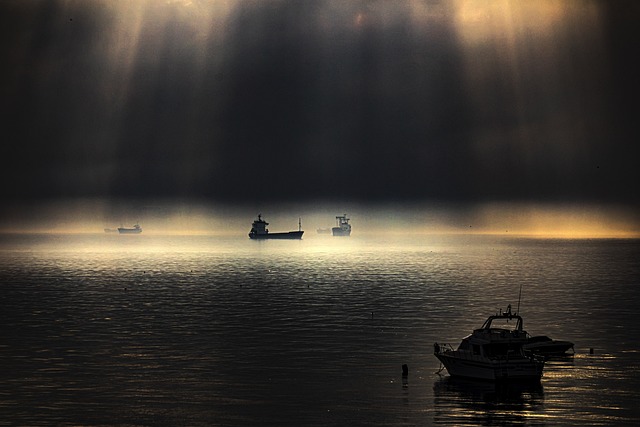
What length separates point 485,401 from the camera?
71.7 m

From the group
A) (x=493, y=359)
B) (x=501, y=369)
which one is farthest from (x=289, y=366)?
(x=501, y=369)

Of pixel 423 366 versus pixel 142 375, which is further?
pixel 423 366

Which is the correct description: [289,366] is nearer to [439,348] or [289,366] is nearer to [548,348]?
[439,348]

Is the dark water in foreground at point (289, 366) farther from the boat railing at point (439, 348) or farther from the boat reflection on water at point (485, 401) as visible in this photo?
the boat railing at point (439, 348)

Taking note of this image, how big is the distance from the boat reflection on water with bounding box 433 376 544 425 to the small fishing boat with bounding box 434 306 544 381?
2.14 feet

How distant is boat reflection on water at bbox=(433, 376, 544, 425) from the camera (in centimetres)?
6506

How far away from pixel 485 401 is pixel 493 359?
767 centimetres

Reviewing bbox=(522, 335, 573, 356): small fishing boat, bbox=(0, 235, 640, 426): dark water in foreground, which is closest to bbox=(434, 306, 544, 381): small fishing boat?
bbox=(0, 235, 640, 426): dark water in foreground

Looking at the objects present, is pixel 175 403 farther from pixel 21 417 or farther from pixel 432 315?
pixel 432 315

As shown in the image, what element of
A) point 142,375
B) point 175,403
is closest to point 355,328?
point 142,375

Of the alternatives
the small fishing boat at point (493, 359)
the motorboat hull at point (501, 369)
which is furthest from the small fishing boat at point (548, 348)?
the motorboat hull at point (501, 369)

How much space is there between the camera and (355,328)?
121 meters

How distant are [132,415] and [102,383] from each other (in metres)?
13.1

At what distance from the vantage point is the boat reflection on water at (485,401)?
65062 millimetres
